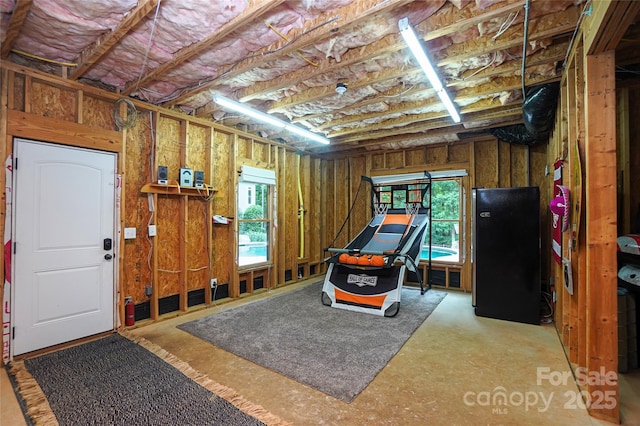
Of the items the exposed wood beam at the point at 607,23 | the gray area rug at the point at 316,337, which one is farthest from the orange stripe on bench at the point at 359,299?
the exposed wood beam at the point at 607,23

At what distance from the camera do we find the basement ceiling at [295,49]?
2.32 metres

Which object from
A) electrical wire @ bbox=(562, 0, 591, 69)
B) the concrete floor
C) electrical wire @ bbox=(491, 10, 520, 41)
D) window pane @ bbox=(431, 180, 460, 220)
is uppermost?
electrical wire @ bbox=(491, 10, 520, 41)

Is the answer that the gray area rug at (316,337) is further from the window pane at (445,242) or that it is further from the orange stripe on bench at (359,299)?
the window pane at (445,242)

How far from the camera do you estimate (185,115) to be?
439cm

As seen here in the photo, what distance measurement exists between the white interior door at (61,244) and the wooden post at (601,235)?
478 cm

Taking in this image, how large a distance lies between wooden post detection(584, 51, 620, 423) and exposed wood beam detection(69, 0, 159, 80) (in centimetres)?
332

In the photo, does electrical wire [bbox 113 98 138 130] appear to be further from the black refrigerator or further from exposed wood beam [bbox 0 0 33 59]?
the black refrigerator

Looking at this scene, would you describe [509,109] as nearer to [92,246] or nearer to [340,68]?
[340,68]

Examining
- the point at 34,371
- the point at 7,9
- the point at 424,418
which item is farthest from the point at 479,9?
the point at 34,371

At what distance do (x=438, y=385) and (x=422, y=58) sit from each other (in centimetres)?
292

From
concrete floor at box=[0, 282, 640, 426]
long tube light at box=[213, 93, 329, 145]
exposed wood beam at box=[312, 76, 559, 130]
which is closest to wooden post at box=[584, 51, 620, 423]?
concrete floor at box=[0, 282, 640, 426]

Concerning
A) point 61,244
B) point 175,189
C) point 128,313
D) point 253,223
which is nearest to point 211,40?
point 175,189

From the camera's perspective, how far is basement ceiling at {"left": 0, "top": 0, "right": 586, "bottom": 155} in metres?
2.32

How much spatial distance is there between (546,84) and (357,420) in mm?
4072
